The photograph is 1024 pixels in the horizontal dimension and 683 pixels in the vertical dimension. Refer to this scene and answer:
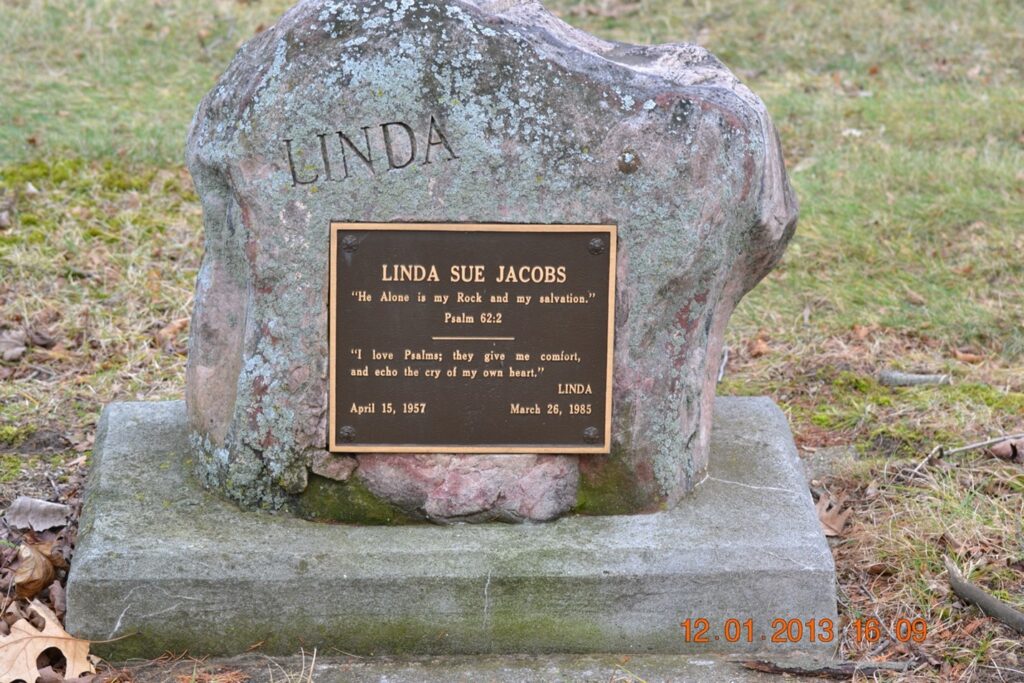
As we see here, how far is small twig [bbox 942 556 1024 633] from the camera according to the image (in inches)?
133

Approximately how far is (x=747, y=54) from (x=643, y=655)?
6.45 meters

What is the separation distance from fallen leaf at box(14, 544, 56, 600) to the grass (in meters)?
0.83

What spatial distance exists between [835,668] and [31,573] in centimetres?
214

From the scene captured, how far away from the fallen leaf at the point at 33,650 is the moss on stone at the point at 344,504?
0.65 m

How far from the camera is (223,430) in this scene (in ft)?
11.2

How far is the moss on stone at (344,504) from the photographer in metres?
3.36

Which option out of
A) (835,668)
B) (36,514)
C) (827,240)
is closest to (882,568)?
(835,668)

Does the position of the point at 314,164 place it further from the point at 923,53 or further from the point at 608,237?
the point at 923,53

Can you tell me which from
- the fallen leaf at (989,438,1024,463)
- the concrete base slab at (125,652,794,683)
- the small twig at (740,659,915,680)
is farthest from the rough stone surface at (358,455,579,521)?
the fallen leaf at (989,438,1024,463)

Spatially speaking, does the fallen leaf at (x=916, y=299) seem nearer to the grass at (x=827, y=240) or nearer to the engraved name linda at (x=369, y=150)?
the grass at (x=827, y=240)

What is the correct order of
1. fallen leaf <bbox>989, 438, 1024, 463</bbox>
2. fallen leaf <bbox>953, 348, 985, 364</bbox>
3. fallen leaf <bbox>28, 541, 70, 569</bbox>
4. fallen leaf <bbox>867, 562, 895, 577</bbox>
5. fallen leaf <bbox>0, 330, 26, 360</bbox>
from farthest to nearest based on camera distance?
fallen leaf <bbox>953, 348, 985, 364</bbox>, fallen leaf <bbox>0, 330, 26, 360</bbox>, fallen leaf <bbox>989, 438, 1024, 463</bbox>, fallen leaf <bbox>867, 562, 895, 577</bbox>, fallen leaf <bbox>28, 541, 70, 569</bbox>

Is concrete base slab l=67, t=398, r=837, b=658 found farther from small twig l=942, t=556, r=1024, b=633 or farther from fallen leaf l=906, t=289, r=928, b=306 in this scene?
fallen leaf l=906, t=289, r=928, b=306

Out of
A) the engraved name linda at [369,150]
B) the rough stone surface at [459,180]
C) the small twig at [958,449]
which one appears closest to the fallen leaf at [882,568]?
the small twig at [958,449]

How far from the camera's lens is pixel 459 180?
10.5ft
